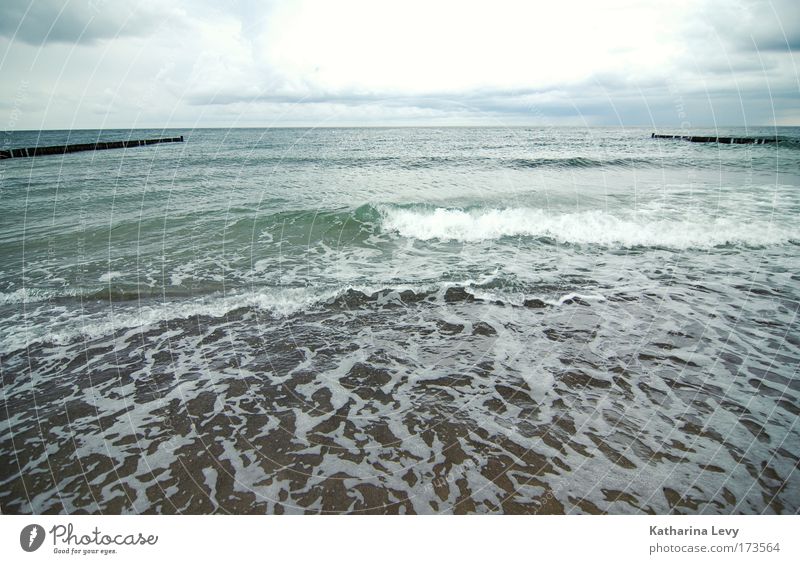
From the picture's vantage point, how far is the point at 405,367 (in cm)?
753

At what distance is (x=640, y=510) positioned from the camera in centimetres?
468

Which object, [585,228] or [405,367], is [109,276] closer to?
[405,367]

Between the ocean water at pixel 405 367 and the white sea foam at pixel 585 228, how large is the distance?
0.14 meters

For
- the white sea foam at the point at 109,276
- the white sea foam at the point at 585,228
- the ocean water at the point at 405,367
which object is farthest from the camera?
the white sea foam at the point at 585,228

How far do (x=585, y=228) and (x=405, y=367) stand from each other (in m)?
12.3

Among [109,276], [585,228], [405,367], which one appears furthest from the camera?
[585,228]

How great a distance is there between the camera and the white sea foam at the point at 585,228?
15273mm

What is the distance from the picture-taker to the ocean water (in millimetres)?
5062

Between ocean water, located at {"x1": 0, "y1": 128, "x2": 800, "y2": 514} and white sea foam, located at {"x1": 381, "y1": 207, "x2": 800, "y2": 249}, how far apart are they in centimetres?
14

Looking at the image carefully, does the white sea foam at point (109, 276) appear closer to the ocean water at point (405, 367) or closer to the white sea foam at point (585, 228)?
the ocean water at point (405, 367)

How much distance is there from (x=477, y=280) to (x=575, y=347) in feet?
13.4

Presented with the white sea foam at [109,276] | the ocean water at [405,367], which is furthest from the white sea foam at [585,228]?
the white sea foam at [109,276]

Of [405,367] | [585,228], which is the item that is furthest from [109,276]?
[585,228]
